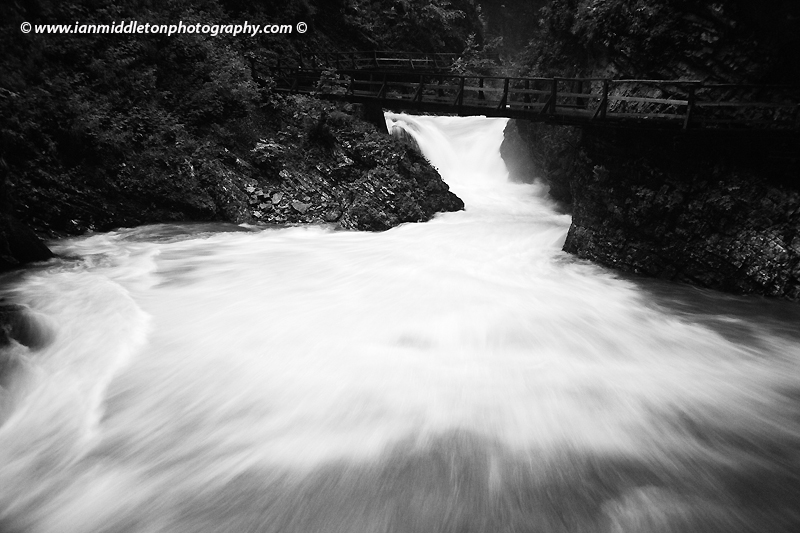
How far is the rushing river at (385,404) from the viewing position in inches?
131

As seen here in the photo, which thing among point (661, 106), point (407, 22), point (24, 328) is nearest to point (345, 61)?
point (407, 22)

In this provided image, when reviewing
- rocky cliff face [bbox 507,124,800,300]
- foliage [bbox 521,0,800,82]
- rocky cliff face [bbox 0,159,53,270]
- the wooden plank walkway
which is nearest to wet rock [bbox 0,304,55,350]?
rocky cliff face [bbox 0,159,53,270]

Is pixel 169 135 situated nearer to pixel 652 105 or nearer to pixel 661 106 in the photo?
pixel 652 105

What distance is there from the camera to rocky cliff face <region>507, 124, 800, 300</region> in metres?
7.11

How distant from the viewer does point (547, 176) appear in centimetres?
1547

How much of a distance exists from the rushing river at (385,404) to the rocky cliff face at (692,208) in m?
0.54

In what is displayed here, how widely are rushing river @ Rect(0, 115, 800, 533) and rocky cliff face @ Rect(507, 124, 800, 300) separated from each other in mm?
542

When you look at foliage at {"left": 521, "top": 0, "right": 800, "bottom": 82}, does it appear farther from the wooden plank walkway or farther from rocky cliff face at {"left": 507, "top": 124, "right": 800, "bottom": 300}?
rocky cliff face at {"left": 507, "top": 124, "right": 800, "bottom": 300}

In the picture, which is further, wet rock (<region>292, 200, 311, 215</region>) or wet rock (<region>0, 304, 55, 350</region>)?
wet rock (<region>292, 200, 311, 215</region>)

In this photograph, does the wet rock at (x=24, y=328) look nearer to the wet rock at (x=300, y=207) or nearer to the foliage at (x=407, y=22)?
the wet rock at (x=300, y=207)

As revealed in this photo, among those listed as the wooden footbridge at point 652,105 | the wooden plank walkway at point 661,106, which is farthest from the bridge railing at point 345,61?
the wooden plank walkway at point 661,106

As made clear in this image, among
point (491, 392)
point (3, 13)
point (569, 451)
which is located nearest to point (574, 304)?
point (491, 392)

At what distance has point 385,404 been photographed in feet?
15.2

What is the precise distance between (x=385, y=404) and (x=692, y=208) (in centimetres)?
674
